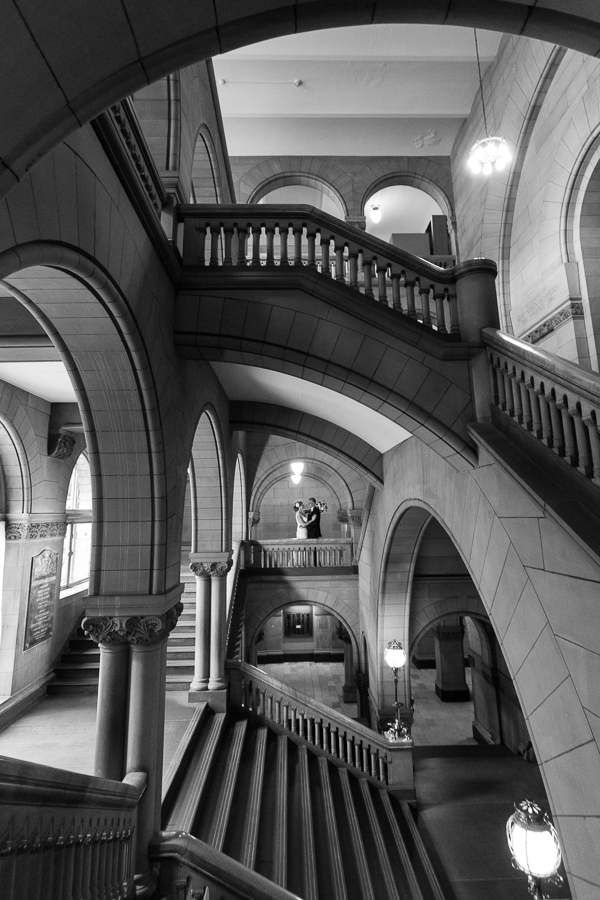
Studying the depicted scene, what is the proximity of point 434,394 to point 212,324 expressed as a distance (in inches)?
72.1

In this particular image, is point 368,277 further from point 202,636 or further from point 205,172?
point 202,636

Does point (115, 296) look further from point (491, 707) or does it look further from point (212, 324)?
point (491, 707)

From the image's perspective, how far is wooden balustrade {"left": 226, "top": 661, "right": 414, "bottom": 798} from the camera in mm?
6988

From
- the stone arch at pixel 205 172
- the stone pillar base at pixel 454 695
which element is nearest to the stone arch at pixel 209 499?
the stone arch at pixel 205 172

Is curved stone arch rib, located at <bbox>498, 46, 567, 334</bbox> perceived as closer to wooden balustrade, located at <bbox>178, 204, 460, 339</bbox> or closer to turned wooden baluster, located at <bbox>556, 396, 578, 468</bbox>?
wooden balustrade, located at <bbox>178, 204, 460, 339</bbox>

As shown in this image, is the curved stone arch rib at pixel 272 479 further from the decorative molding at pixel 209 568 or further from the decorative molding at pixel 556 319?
the decorative molding at pixel 556 319

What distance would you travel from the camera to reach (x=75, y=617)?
8969 mm

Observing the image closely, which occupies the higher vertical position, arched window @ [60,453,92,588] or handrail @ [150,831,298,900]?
arched window @ [60,453,92,588]

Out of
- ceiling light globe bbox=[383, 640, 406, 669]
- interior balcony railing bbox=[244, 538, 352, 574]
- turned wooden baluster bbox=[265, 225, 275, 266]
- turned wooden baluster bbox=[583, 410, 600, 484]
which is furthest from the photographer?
interior balcony railing bbox=[244, 538, 352, 574]

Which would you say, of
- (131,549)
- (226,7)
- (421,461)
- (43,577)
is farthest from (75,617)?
(226,7)

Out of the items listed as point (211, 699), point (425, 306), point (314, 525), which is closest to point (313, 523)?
point (314, 525)

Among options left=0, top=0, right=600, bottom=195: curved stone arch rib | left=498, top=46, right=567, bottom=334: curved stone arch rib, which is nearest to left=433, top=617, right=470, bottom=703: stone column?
left=498, top=46, right=567, bottom=334: curved stone arch rib

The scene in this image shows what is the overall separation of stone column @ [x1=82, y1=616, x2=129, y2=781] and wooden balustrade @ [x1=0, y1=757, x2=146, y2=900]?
32 cm

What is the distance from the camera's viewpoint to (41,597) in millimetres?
7680
